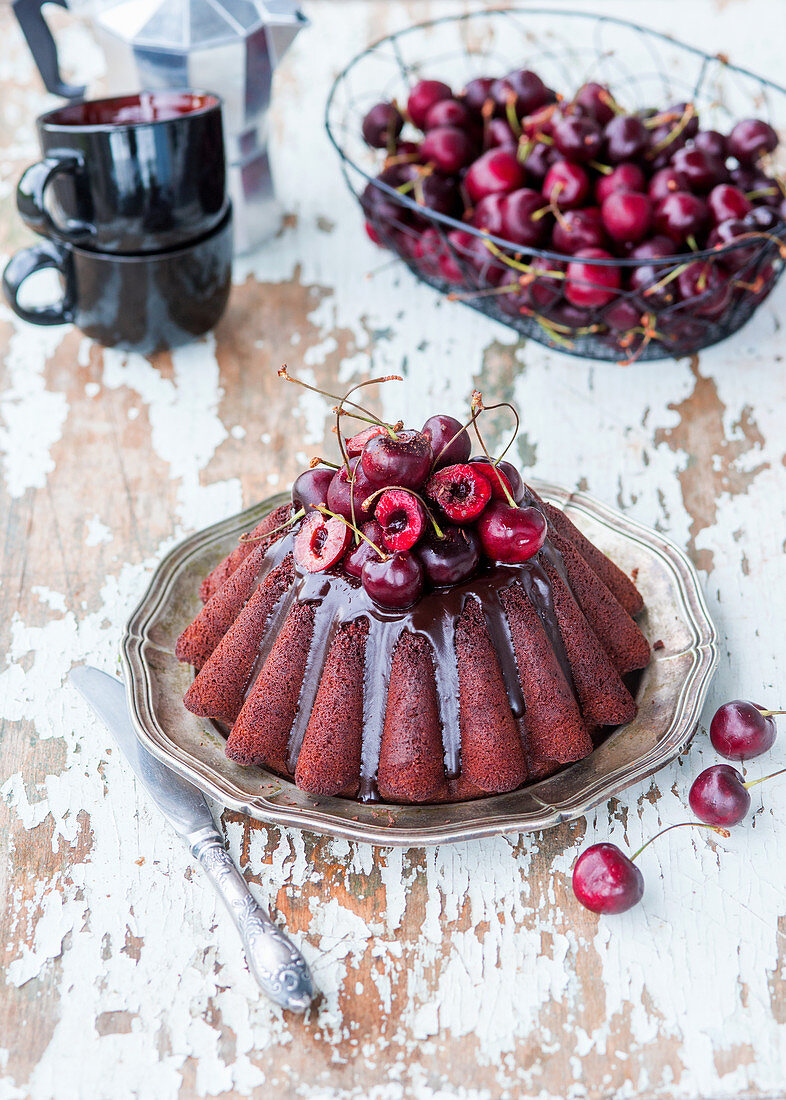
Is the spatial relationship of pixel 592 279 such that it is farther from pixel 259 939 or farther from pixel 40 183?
pixel 259 939

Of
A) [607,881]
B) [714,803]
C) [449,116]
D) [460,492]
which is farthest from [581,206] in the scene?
[607,881]

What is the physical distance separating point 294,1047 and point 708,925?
501 mm

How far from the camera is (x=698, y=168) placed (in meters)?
1.98

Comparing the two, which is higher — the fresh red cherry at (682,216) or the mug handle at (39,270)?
the fresh red cherry at (682,216)

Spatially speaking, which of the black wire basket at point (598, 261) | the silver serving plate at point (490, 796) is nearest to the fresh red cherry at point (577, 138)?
the black wire basket at point (598, 261)

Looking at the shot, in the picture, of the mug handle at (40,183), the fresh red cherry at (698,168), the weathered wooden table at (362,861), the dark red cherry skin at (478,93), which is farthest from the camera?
the dark red cherry skin at (478,93)

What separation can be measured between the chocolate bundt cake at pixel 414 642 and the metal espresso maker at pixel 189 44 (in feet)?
4.14

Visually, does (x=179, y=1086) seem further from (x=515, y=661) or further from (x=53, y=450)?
(x=53, y=450)

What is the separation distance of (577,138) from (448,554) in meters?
1.17

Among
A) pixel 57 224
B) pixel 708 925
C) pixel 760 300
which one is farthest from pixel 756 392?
pixel 57 224

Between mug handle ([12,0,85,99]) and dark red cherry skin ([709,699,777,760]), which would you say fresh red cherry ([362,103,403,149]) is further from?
dark red cherry skin ([709,699,777,760])

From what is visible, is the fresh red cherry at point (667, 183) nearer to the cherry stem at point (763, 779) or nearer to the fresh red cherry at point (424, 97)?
the fresh red cherry at point (424, 97)

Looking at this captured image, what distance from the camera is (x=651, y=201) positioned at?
197cm

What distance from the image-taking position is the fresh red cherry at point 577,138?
2.00 metres
